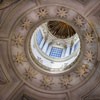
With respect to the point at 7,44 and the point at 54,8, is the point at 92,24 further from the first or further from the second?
the point at 7,44

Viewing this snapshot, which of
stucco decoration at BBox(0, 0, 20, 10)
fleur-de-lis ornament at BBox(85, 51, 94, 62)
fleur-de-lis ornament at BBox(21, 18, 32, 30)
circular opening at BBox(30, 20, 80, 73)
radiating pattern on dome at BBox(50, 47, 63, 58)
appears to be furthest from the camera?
radiating pattern on dome at BBox(50, 47, 63, 58)

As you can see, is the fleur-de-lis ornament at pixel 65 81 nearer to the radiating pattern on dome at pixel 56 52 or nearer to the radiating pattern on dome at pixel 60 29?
the radiating pattern on dome at pixel 56 52

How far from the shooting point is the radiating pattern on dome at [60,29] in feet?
74.5

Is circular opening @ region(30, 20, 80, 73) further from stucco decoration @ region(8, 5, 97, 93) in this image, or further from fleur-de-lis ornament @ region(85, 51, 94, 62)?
fleur-de-lis ornament @ region(85, 51, 94, 62)

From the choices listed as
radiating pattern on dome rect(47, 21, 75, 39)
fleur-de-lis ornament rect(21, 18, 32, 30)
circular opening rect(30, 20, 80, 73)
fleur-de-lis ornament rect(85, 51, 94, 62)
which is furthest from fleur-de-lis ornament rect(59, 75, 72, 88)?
radiating pattern on dome rect(47, 21, 75, 39)

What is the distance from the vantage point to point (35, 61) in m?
17.0

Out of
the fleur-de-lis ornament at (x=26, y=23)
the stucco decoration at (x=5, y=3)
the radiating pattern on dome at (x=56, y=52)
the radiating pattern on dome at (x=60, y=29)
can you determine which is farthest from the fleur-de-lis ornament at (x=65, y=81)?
the radiating pattern on dome at (x=60, y=29)

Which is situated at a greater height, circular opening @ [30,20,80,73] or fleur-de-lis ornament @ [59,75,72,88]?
circular opening @ [30,20,80,73]

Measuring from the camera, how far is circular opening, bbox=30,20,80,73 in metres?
19.2

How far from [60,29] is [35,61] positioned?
6988 mm

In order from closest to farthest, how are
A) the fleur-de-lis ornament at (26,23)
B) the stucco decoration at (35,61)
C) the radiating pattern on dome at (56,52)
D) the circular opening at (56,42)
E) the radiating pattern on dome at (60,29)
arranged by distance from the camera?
the stucco decoration at (35,61)
the fleur-de-lis ornament at (26,23)
the circular opening at (56,42)
the radiating pattern on dome at (56,52)
the radiating pattern on dome at (60,29)

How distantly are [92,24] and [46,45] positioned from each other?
819cm

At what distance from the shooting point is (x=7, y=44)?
52.7 feet

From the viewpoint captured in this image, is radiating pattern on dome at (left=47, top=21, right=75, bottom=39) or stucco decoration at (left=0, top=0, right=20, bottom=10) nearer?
stucco decoration at (left=0, top=0, right=20, bottom=10)
